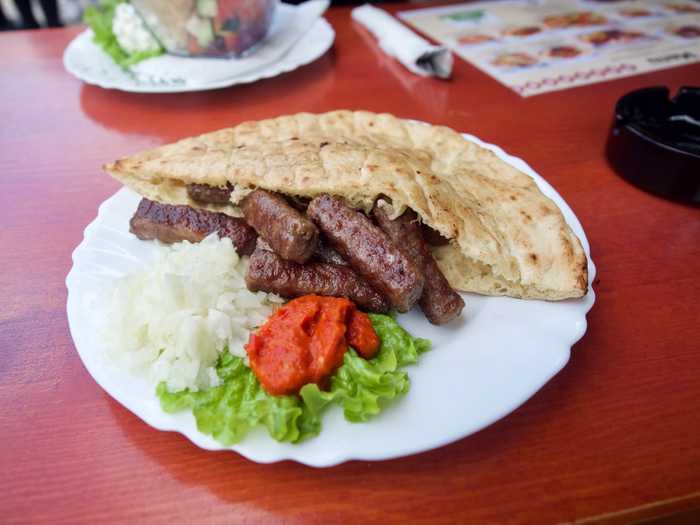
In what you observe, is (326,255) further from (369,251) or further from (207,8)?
(207,8)

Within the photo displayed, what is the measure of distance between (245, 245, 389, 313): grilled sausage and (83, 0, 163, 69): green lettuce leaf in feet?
8.99

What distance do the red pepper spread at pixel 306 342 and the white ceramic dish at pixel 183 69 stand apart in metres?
2.49

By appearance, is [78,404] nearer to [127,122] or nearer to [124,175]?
[124,175]

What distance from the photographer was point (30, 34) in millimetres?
4941

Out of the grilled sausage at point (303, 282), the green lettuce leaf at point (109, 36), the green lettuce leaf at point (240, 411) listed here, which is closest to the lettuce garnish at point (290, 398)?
the green lettuce leaf at point (240, 411)

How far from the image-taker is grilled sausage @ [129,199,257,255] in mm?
2451

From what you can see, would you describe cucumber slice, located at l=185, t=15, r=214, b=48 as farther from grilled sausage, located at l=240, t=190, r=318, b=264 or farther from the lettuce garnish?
the lettuce garnish

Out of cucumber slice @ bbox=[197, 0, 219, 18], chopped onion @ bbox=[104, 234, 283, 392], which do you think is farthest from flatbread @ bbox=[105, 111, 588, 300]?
cucumber slice @ bbox=[197, 0, 219, 18]

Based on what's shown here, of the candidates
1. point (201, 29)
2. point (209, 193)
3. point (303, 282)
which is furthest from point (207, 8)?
point (303, 282)

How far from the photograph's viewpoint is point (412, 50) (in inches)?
167

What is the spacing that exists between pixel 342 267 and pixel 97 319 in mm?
994

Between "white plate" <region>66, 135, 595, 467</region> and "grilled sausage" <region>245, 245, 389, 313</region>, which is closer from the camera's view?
"white plate" <region>66, 135, 595, 467</region>

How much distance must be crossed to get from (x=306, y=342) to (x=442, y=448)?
0.59 meters

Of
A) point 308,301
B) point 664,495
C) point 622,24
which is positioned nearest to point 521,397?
point 664,495
